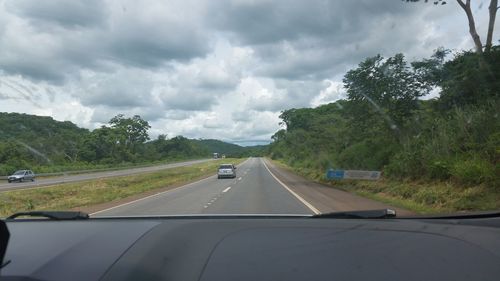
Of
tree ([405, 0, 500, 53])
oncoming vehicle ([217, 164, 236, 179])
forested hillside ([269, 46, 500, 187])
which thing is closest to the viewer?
forested hillside ([269, 46, 500, 187])

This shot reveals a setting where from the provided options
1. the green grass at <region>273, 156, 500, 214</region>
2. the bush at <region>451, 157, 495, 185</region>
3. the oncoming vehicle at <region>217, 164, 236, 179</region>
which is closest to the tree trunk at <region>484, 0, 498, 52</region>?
the green grass at <region>273, 156, 500, 214</region>

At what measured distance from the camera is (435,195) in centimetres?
1588

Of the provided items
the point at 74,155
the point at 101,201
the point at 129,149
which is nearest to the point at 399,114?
the point at 101,201

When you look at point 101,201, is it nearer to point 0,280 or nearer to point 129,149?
point 0,280

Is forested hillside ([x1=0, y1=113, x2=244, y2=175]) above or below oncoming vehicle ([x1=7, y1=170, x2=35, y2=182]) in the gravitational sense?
above

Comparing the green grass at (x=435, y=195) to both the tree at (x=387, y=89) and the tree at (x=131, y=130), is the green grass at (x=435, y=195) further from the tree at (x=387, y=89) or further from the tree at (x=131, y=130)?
the tree at (x=131, y=130)

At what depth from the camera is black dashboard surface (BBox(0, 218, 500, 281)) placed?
6.82 ft

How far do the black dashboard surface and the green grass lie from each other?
31.4 feet

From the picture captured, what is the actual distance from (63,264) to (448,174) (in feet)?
58.1

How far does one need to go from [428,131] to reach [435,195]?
7876 mm

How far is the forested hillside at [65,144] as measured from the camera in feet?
216

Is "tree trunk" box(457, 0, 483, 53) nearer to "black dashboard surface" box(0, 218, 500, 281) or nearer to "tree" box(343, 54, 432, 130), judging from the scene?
"tree" box(343, 54, 432, 130)

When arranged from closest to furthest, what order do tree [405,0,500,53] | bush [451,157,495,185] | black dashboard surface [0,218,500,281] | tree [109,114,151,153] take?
black dashboard surface [0,218,500,281], bush [451,157,495,185], tree [405,0,500,53], tree [109,114,151,153]

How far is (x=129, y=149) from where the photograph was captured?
385 ft
